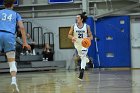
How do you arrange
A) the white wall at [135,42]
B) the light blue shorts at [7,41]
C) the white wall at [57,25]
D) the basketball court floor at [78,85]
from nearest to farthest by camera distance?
the light blue shorts at [7,41] < the basketball court floor at [78,85] < the white wall at [135,42] < the white wall at [57,25]

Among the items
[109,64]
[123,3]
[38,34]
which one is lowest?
[109,64]

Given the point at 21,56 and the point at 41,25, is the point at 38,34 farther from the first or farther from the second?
the point at 21,56

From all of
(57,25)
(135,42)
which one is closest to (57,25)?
(57,25)

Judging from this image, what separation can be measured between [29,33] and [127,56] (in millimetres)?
6015

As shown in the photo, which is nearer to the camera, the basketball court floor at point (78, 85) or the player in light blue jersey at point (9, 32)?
the player in light blue jersey at point (9, 32)

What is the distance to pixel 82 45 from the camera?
33.5 feet

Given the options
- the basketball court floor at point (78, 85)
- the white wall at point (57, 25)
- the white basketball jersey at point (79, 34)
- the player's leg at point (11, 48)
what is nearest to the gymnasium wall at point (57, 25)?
the white wall at point (57, 25)

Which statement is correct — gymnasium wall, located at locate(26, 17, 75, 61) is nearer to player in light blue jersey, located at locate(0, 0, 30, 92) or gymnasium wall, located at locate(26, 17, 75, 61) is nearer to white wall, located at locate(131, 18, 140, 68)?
white wall, located at locate(131, 18, 140, 68)

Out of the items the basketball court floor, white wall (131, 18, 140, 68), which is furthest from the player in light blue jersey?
white wall (131, 18, 140, 68)

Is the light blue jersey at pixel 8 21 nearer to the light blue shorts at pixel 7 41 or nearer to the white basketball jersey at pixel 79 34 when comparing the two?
the light blue shorts at pixel 7 41

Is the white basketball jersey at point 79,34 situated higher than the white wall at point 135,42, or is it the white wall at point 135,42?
the white basketball jersey at point 79,34

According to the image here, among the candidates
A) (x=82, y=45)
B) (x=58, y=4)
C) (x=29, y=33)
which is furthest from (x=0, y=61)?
(x=82, y=45)

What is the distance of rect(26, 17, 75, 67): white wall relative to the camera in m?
21.3

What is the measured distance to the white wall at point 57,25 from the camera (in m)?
21.3
